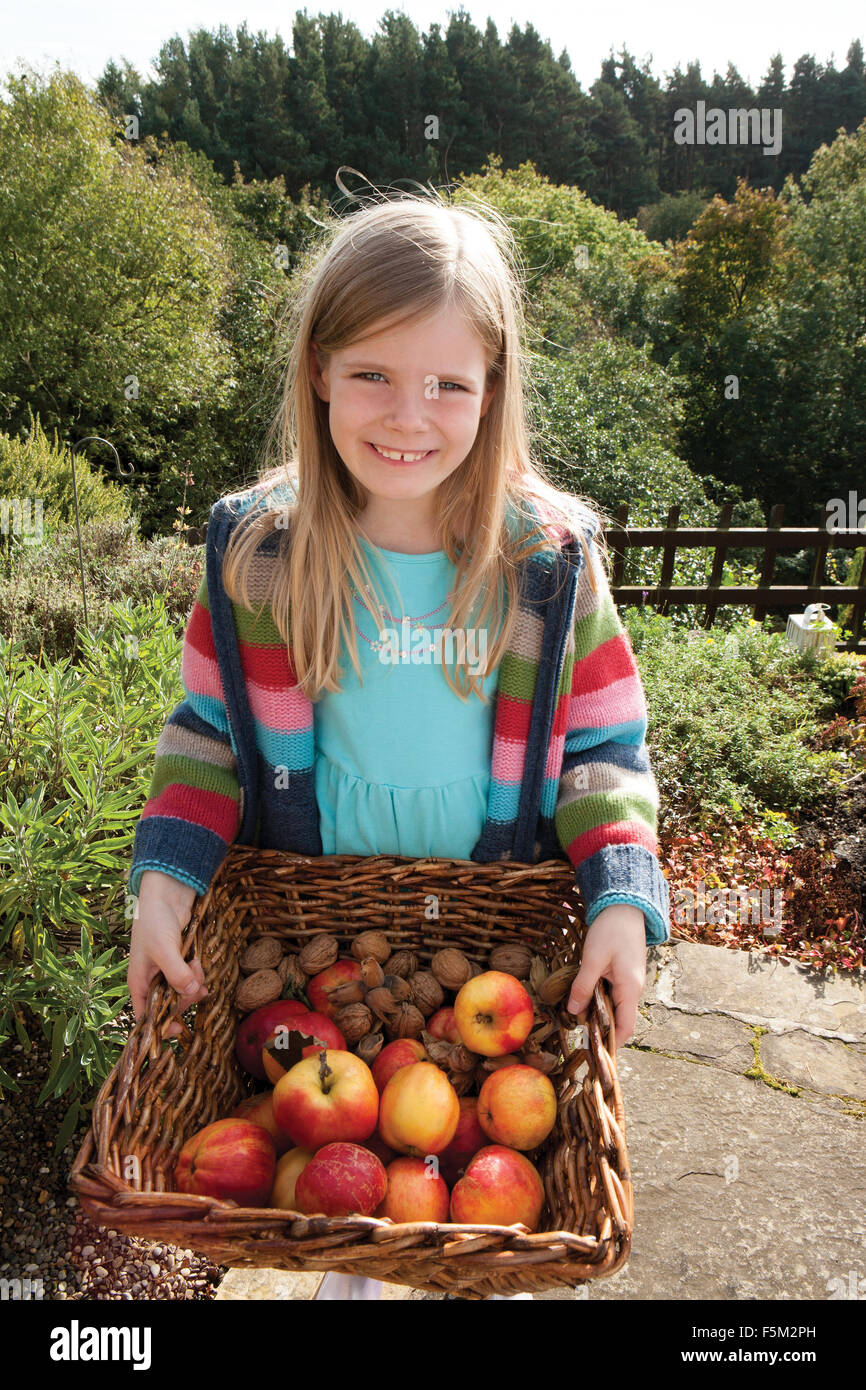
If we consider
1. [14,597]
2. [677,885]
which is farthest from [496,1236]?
[14,597]

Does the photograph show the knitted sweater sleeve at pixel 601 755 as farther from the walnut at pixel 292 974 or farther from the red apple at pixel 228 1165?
the red apple at pixel 228 1165

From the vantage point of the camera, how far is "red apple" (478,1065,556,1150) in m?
A: 1.28

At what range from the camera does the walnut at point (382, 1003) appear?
1.43 meters

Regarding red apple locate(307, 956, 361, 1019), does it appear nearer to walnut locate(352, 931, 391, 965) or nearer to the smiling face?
walnut locate(352, 931, 391, 965)

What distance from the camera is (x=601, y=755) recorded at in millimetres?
1550

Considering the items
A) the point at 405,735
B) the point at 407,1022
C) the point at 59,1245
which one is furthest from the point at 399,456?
the point at 59,1245

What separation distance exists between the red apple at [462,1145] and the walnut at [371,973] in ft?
0.76

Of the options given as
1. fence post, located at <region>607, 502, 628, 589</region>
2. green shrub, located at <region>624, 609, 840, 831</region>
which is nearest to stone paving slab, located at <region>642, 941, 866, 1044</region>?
green shrub, located at <region>624, 609, 840, 831</region>

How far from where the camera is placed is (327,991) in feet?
4.72

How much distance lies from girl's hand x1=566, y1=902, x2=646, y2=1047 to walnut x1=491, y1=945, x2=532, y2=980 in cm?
14

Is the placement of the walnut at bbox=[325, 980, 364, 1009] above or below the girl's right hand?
below

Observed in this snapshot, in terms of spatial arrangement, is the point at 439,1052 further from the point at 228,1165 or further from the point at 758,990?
the point at 758,990

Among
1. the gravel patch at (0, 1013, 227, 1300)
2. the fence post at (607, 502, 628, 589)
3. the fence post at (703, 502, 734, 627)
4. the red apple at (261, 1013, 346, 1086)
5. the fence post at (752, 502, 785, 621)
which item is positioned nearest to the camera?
the red apple at (261, 1013, 346, 1086)
